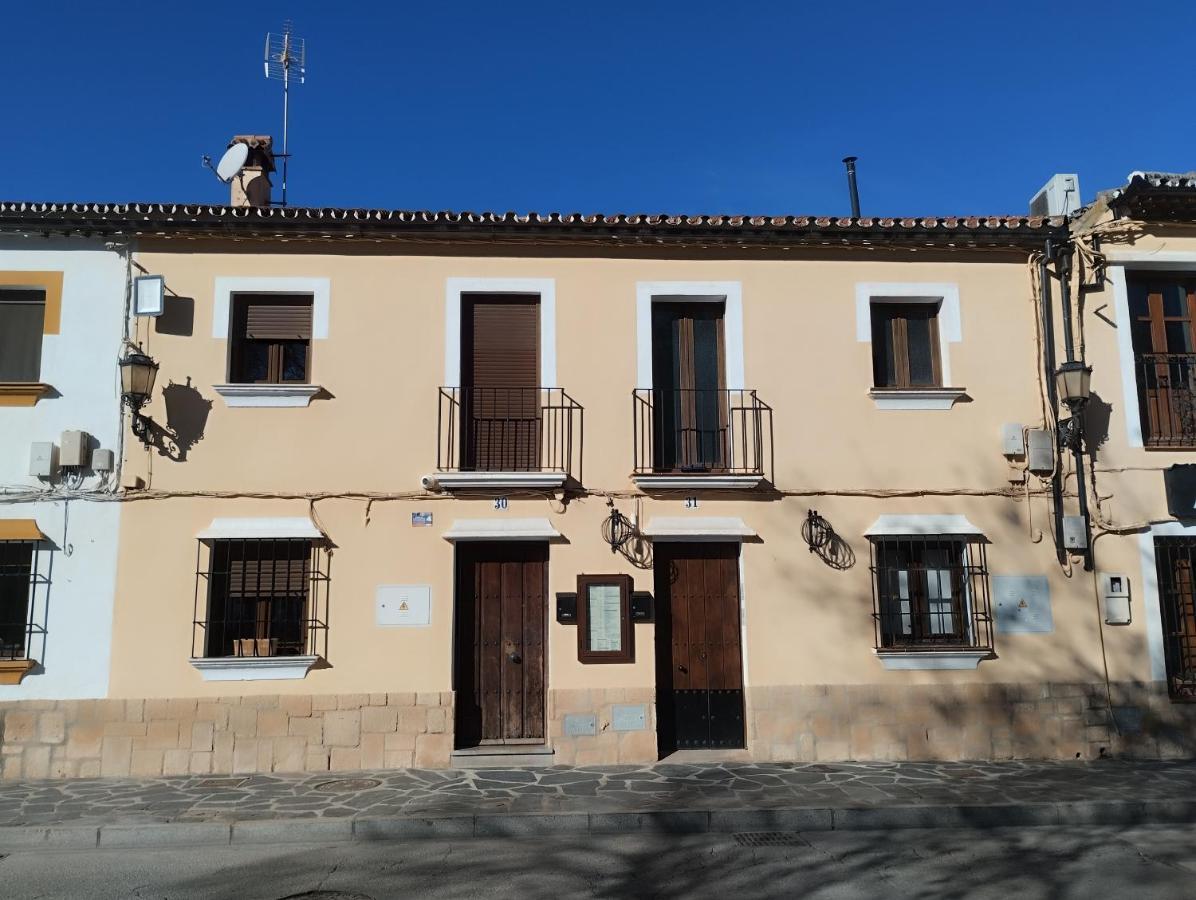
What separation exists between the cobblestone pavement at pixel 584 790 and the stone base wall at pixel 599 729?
0.17 meters

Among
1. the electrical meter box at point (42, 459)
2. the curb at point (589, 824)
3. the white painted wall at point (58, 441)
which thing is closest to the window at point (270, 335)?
the white painted wall at point (58, 441)

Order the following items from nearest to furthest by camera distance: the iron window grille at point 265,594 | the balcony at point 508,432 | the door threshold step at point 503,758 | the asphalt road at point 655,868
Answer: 1. the asphalt road at point 655,868
2. the door threshold step at point 503,758
3. the iron window grille at point 265,594
4. the balcony at point 508,432

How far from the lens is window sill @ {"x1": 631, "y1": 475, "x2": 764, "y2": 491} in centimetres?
866

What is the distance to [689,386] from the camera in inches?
364

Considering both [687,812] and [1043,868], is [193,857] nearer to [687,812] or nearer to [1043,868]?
[687,812]

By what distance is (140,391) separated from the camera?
27.3 ft

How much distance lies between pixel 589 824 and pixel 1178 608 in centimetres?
659

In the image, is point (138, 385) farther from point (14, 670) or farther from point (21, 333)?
point (14, 670)

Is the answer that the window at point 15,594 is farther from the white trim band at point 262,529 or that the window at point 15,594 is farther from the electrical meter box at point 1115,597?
the electrical meter box at point 1115,597

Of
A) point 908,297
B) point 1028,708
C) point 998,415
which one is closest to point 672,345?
point 908,297

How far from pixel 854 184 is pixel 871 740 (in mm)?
9753

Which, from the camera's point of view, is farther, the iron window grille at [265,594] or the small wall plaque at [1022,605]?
the small wall plaque at [1022,605]

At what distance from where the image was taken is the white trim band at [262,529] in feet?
27.4

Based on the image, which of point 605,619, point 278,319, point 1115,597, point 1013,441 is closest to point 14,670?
point 278,319
